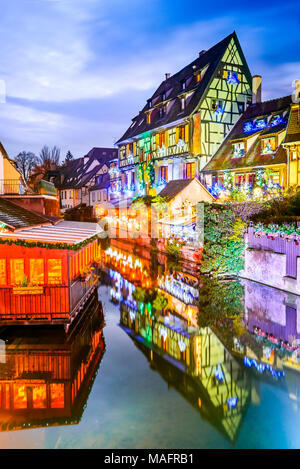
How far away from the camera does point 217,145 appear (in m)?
33.1

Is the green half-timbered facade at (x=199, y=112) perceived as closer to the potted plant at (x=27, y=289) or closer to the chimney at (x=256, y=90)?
the chimney at (x=256, y=90)

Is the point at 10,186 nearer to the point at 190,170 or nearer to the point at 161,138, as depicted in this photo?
the point at 190,170

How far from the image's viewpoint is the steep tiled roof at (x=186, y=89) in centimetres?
3309

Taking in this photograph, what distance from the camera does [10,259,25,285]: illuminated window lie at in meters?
12.0

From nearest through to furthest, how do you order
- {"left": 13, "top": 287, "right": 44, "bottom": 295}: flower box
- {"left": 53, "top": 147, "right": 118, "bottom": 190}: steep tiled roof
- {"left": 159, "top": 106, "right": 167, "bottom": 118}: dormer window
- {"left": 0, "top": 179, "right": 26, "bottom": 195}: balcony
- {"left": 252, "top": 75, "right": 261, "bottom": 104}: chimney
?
1. {"left": 13, "top": 287, "right": 44, "bottom": 295}: flower box
2. {"left": 0, "top": 179, "right": 26, "bottom": 195}: balcony
3. {"left": 252, "top": 75, "right": 261, "bottom": 104}: chimney
4. {"left": 159, "top": 106, "right": 167, "bottom": 118}: dormer window
5. {"left": 53, "top": 147, "right": 118, "bottom": 190}: steep tiled roof

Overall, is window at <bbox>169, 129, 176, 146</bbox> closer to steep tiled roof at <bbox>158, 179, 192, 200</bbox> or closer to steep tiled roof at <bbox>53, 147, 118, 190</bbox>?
steep tiled roof at <bbox>158, 179, 192, 200</bbox>

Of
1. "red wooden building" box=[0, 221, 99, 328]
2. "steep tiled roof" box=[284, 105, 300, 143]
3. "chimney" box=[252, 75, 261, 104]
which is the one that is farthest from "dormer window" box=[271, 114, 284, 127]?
"red wooden building" box=[0, 221, 99, 328]

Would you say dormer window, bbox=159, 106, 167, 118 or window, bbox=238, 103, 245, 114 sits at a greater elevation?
dormer window, bbox=159, 106, 167, 118

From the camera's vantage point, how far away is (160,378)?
28.7ft

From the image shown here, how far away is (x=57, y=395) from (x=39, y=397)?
14.5 inches

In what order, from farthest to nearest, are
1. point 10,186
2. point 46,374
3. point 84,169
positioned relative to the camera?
point 84,169 < point 10,186 < point 46,374

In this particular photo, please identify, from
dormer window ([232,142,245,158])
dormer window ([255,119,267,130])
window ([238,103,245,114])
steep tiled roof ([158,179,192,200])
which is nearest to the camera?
dormer window ([255,119,267,130])

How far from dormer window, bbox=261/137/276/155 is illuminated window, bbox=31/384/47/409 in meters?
23.6

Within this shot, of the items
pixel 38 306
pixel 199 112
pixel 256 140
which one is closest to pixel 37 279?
pixel 38 306
